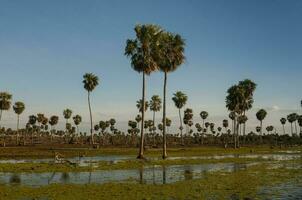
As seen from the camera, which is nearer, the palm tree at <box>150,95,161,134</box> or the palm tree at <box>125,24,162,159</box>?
the palm tree at <box>125,24,162,159</box>

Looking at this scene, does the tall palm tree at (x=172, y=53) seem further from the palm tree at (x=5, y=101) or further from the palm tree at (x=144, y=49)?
the palm tree at (x=5, y=101)

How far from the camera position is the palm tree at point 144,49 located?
248 ft

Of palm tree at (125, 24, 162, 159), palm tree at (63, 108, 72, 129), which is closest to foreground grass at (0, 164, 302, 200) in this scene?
palm tree at (125, 24, 162, 159)

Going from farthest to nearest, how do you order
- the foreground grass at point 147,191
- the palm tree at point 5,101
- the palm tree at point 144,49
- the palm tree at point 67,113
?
the palm tree at point 67,113, the palm tree at point 5,101, the palm tree at point 144,49, the foreground grass at point 147,191

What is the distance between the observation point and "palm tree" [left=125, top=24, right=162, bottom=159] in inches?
2975

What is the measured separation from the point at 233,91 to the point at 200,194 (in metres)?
113

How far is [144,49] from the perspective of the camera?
76688 millimetres

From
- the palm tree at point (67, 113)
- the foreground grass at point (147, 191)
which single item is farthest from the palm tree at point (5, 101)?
the foreground grass at point (147, 191)

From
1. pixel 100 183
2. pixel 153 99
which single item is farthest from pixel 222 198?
pixel 153 99

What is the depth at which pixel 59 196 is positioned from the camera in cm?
2908

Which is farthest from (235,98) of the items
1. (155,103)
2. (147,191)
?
(147,191)

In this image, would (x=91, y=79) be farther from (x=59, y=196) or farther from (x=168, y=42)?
(x=59, y=196)

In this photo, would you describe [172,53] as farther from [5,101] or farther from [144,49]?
[5,101]

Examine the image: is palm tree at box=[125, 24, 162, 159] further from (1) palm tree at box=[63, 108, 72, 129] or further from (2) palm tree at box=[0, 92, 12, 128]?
(1) palm tree at box=[63, 108, 72, 129]
